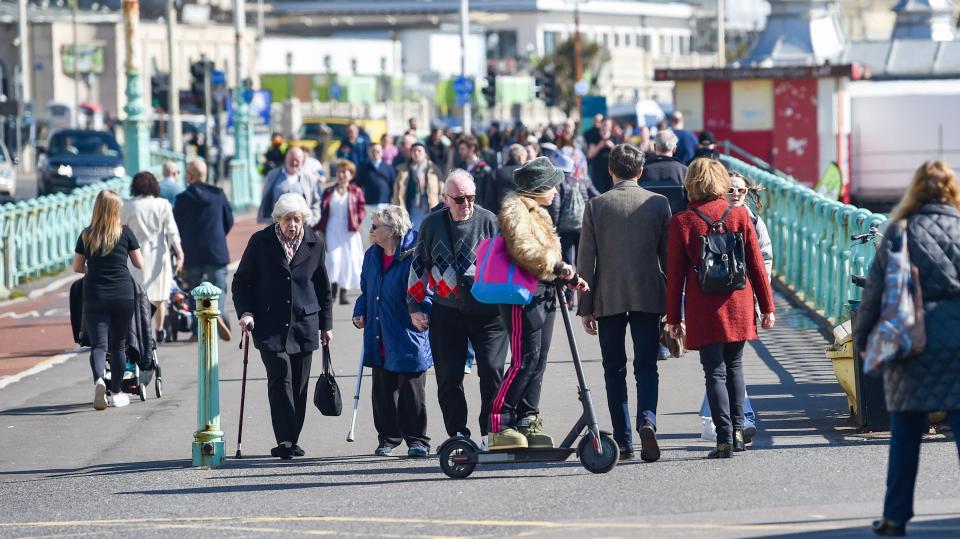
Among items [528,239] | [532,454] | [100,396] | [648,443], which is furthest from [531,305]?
[100,396]

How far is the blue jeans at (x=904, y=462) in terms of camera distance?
729cm

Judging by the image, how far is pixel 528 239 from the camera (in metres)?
8.95

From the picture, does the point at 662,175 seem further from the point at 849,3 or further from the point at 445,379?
the point at 849,3

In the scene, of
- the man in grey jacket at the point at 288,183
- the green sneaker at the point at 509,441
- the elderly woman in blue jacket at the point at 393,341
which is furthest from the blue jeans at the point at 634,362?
the man in grey jacket at the point at 288,183

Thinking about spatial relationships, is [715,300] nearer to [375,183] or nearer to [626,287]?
[626,287]

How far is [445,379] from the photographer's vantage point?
32.4ft

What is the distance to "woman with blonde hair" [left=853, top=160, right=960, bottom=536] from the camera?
287 inches

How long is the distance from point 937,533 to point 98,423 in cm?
623

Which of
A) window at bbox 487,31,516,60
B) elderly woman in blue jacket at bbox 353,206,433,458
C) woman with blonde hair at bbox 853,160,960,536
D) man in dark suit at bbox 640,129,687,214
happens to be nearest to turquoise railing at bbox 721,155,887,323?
man in dark suit at bbox 640,129,687,214

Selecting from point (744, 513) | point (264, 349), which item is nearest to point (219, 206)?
point (264, 349)

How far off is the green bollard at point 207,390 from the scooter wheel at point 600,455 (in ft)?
7.06

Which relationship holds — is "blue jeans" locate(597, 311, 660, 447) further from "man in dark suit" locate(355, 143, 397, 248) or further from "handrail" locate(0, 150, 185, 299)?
"handrail" locate(0, 150, 185, 299)

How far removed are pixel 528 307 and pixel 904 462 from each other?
2428mm

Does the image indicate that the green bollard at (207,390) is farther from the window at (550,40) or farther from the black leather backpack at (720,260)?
the window at (550,40)
